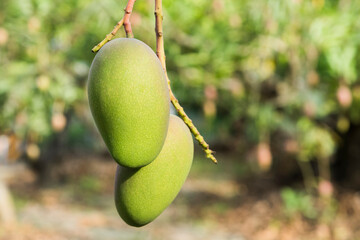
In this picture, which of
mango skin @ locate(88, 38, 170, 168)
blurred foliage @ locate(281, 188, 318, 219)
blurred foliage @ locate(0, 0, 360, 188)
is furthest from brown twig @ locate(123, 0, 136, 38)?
blurred foliage @ locate(281, 188, 318, 219)

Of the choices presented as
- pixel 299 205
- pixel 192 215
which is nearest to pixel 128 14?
pixel 299 205

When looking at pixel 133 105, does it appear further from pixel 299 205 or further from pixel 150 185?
pixel 299 205

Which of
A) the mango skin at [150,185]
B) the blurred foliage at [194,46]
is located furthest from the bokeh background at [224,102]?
the mango skin at [150,185]

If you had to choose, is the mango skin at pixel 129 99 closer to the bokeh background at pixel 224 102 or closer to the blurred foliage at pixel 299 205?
the bokeh background at pixel 224 102

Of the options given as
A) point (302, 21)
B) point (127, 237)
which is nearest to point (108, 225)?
point (127, 237)

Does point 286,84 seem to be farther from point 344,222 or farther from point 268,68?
point 344,222
